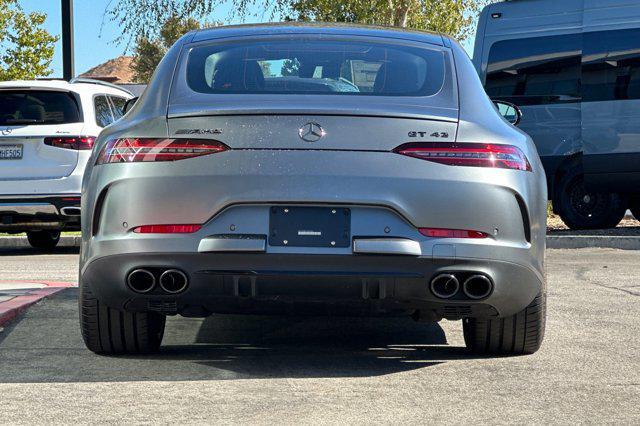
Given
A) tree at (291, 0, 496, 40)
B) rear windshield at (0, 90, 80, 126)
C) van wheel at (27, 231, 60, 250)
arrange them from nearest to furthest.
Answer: rear windshield at (0, 90, 80, 126)
van wheel at (27, 231, 60, 250)
tree at (291, 0, 496, 40)

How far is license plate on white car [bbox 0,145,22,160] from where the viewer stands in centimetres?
1294

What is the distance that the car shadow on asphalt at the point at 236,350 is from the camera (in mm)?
5887

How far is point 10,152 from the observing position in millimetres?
12961

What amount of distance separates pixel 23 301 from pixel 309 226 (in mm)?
3240

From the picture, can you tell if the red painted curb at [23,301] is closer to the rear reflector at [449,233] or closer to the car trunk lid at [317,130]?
the car trunk lid at [317,130]

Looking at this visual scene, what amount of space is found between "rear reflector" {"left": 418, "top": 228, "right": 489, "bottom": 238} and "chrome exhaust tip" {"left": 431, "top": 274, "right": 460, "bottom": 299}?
168mm

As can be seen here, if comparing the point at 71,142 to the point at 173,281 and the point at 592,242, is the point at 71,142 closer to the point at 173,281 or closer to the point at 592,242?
the point at 592,242

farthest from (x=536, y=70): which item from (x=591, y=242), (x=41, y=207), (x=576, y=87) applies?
(x=41, y=207)

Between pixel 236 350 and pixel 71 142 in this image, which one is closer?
pixel 236 350

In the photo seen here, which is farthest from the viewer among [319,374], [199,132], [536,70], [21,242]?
[536,70]

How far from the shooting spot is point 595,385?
223 inches

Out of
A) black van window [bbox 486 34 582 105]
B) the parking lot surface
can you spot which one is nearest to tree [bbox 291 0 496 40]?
black van window [bbox 486 34 582 105]

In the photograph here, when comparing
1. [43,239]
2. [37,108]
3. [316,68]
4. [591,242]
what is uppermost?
[316,68]

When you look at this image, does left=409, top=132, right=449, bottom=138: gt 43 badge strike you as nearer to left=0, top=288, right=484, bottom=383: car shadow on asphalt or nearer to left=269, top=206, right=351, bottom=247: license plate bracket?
left=269, top=206, right=351, bottom=247: license plate bracket
